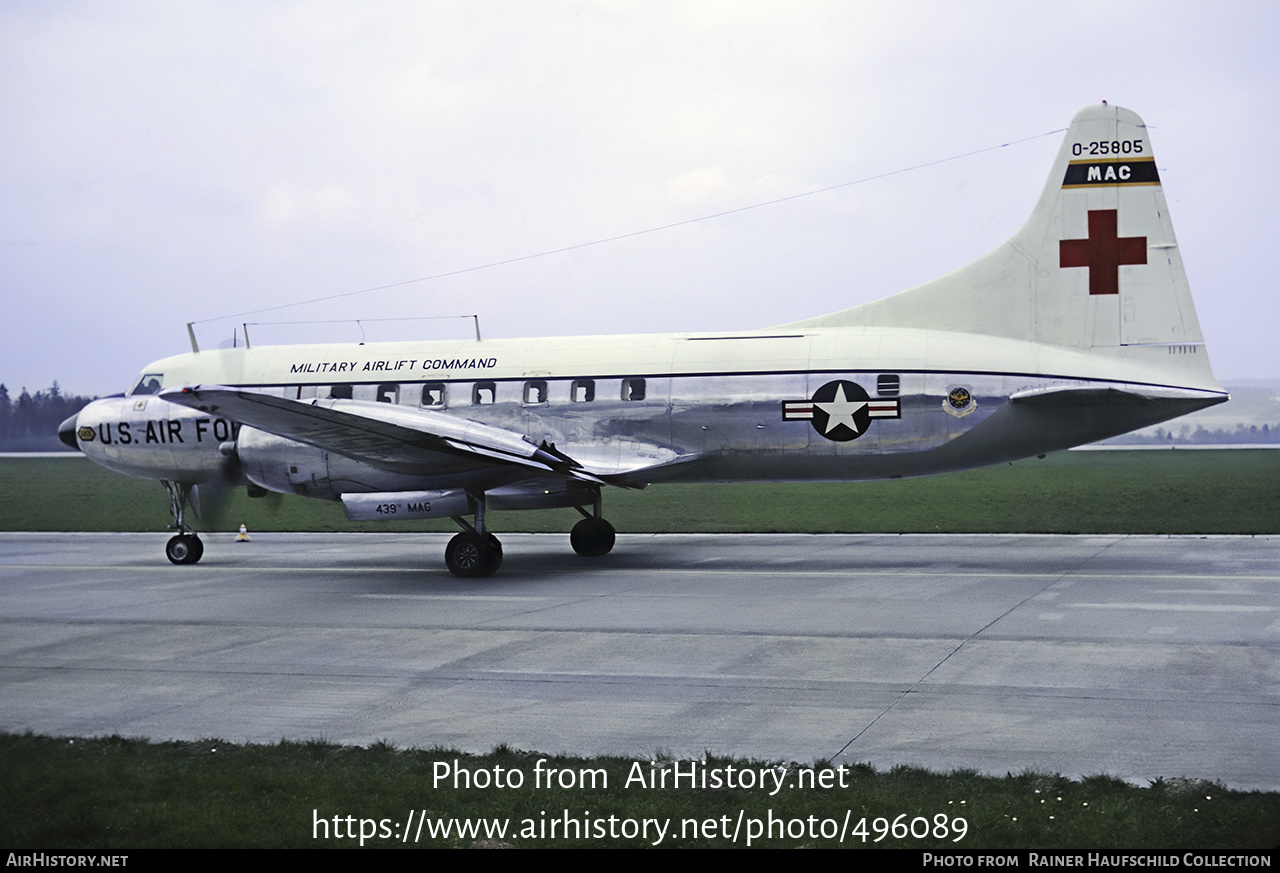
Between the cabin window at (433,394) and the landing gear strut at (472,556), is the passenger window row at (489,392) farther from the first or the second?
the landing gear strut at (472,556)

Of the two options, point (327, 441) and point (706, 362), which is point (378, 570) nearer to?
point (327, 441)

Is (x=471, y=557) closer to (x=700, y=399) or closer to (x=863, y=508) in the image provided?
(x=700, y=399)

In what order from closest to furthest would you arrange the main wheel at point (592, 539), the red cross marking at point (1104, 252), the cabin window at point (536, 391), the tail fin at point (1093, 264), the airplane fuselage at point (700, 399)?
the airplane fuselage at point (700, 399) < the tail fin at point (1093, 264) < the red cross marking at point (1104, 252) < the cabin window at point (536, 391) < the main wheel at point (592, 539)

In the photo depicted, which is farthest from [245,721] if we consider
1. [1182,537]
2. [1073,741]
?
[1182,537]

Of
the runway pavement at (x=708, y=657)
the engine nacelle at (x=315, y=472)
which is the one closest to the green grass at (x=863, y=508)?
the engine nacelle at (x=315, y=472)

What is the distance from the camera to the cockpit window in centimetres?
2169

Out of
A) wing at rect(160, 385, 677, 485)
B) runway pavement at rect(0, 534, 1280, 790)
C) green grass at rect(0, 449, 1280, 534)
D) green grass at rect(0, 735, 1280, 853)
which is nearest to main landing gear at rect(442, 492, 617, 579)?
runway pavement at rect(0, 534, 1280, 790)

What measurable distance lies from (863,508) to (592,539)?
49.0 ft

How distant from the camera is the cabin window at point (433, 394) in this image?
19750 mm

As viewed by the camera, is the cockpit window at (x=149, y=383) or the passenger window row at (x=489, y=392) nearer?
the passenger window row at (x=489, y=392)

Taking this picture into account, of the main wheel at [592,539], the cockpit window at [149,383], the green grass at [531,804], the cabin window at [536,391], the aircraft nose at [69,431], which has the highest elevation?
the cockpit window at [149,383]

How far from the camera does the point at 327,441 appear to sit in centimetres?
1664

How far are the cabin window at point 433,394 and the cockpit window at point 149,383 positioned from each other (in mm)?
6160
